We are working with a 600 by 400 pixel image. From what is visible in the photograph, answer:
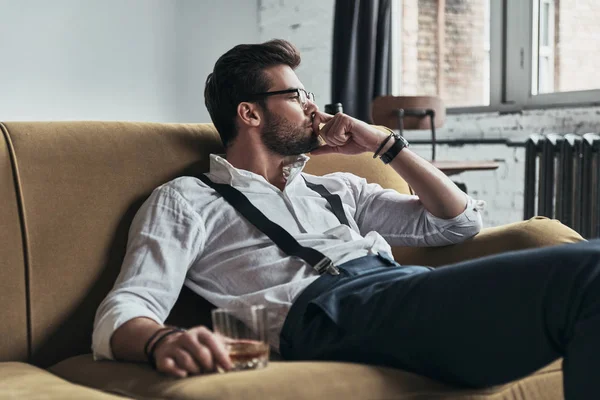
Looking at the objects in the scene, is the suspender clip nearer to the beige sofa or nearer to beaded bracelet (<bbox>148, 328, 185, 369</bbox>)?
the beige sofa

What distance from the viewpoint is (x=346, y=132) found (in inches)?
73.4

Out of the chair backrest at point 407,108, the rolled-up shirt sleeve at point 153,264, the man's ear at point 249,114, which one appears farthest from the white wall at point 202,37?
the rolled-up shirt sleeve at point 153,264

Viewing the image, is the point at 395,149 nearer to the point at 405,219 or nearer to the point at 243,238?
the point at 405,219

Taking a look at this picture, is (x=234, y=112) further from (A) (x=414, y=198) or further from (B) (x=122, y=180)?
(A) (x=414, y=198)

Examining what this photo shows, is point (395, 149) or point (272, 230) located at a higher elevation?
point (395, 149)

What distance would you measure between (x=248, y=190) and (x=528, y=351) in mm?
731

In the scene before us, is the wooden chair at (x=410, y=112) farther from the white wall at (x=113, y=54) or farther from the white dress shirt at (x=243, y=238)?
the white wall at (x=113, y=54)

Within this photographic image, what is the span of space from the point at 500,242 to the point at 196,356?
87 centimetres

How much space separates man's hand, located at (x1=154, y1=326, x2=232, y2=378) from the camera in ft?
3.75

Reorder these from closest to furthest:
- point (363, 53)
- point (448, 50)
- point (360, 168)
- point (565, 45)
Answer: point (360, 168) → point (565, 45) → point (363, 53) → point (448, 50)

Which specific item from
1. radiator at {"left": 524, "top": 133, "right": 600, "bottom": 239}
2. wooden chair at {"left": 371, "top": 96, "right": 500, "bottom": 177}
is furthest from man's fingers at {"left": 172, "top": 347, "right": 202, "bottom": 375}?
radiator at {"left": 524, "top": 133, "right": 600, "bottom": 239}

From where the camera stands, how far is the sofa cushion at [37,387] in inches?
44.8

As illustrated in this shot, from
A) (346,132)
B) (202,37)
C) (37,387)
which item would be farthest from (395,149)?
(202,37)

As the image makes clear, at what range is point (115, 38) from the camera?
506cm
